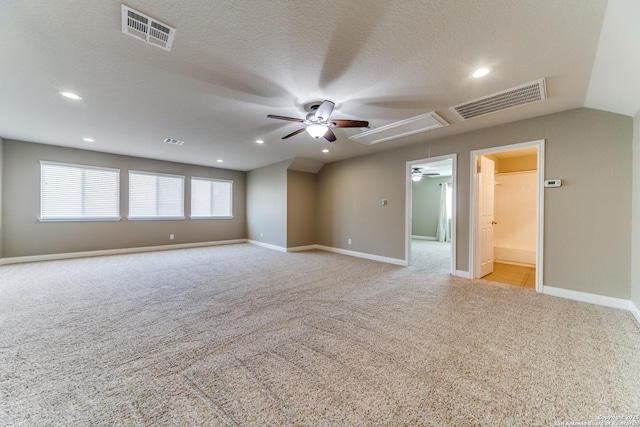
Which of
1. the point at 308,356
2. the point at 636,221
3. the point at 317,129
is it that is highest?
the point at 317,129

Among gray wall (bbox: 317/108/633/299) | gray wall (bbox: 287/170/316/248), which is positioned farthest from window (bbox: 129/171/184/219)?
gray wall (bbox: 317/108/633/299)

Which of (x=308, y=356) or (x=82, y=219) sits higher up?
(x=82, y=219)

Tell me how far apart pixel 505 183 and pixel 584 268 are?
3.04 meters

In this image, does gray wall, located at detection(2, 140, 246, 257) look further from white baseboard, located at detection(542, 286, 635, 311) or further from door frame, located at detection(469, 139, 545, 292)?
white baseboard, located at detection(542, 286, 635, 311)

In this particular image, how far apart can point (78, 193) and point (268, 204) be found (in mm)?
4512

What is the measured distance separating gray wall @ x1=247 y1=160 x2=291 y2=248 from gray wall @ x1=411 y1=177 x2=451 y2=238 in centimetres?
556

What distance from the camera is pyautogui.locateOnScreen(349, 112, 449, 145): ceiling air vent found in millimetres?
3634

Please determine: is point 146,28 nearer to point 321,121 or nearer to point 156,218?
point 321,121

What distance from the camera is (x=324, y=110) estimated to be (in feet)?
9.38

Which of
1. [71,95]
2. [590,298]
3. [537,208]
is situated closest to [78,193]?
[71,95]

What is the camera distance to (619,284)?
298 centimetres

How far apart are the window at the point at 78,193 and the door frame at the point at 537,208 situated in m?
8.06

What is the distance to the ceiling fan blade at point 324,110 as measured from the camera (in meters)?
2.77

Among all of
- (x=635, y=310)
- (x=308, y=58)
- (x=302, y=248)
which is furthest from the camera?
(x=302, y=248)
